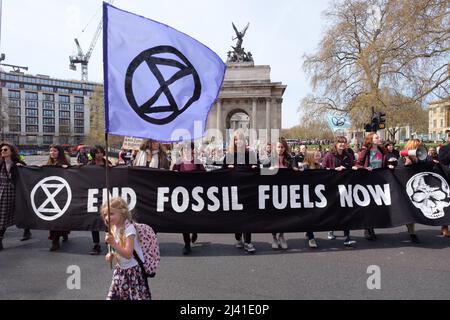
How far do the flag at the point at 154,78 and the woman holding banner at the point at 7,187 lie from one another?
386cm

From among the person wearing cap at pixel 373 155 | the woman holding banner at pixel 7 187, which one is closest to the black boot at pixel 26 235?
the woman holding banner at pixel 7 187

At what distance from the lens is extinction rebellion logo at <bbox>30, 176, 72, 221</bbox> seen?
6.29 meters

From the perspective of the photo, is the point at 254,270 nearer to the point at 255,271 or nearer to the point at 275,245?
the point at 255,271

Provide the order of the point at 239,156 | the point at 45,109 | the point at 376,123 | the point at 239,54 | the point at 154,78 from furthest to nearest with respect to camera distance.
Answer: the point at 45,109
the point at 239,54
the point at 376,123
the point at 239,156
the point at 154,78

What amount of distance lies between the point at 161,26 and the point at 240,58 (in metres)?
61.7

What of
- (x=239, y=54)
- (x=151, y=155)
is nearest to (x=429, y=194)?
(x=151, y=155)

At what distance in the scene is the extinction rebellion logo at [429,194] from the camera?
255 inches

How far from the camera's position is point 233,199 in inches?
244

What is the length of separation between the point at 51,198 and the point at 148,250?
3.93 m

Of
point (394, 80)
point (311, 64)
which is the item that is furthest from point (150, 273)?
point (311, 64)

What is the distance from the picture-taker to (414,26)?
824 inches

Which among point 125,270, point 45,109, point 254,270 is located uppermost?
point 45,109
